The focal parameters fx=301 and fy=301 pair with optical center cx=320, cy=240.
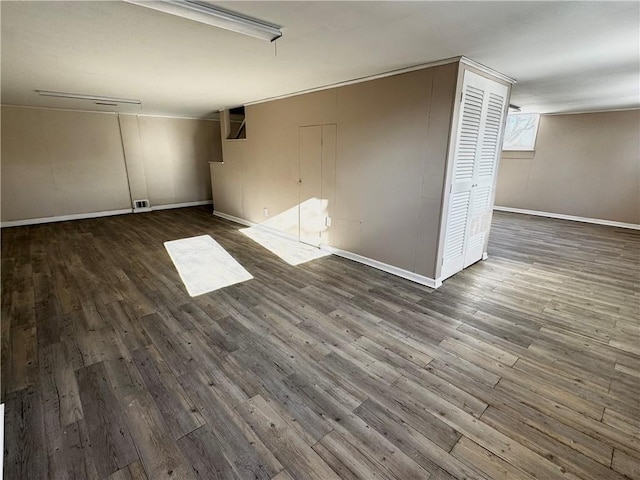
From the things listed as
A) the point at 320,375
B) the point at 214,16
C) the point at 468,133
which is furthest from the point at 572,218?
the point at 214,16

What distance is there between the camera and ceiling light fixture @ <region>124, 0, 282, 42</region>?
1.75 m

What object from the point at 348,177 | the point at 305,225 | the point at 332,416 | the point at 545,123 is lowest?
the point at 332,416

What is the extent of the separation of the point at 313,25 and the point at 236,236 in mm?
3969

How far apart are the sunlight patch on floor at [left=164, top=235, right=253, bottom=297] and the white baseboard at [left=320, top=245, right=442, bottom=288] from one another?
4.50 feet

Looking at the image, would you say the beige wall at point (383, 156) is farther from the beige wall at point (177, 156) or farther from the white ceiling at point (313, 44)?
the beige wall at point (177, 156)

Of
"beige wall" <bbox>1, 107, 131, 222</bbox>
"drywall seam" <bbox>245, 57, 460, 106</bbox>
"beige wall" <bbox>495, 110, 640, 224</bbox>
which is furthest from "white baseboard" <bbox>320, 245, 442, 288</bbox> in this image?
"beige wall" <bbox>495, 110, 640, 224</bbox>

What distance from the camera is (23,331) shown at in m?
2.59

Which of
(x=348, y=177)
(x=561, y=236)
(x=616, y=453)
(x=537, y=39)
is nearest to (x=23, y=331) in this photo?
(x=348, y=177)

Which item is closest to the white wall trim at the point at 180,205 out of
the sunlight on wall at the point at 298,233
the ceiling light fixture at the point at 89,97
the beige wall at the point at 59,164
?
the beige wall at the point at 59,164

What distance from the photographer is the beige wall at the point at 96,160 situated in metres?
5.77

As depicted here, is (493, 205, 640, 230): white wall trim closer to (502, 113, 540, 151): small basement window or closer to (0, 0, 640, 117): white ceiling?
(502, 113, 540, 151): small basement window

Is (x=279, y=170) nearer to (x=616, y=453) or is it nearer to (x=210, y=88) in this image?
(x=210, y=88)

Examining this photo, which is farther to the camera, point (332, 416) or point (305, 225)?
point (305, 225)

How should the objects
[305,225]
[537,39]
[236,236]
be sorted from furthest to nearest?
1. [236,236]
2. [305,225]
3. [537,39]
